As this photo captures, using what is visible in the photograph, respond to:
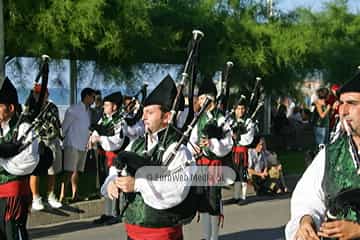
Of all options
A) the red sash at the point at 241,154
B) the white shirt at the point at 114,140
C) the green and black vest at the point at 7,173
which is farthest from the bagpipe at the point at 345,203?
the red sash at the point at 241,154

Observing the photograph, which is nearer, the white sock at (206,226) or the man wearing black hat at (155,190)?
the man wearing black hat at (155,190)

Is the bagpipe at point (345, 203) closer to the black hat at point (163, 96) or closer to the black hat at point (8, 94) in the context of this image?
the black hat at point (163, 96)

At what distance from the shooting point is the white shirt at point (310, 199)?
3418 millimetres

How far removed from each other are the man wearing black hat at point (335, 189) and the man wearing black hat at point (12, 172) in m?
3.11

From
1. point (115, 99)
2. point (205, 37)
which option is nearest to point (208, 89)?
point (115, 99)

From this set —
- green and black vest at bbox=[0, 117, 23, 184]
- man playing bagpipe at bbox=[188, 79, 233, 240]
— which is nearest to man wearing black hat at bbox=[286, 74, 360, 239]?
green and black vest at bbox=[0, 117, 23, 184]

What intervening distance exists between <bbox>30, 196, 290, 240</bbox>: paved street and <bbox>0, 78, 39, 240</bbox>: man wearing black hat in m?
2.45

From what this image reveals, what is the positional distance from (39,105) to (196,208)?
2700 millimetres

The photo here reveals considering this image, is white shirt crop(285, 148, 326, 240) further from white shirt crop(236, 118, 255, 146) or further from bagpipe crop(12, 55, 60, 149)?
white shirt crop(236, 118, 255, 146)

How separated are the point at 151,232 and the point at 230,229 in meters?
4.96

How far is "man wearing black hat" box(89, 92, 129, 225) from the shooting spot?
979 cm

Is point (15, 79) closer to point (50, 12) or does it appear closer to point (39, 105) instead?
point (50, 12)

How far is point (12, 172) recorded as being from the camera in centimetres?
608

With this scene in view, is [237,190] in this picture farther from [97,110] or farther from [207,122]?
[207,122]
